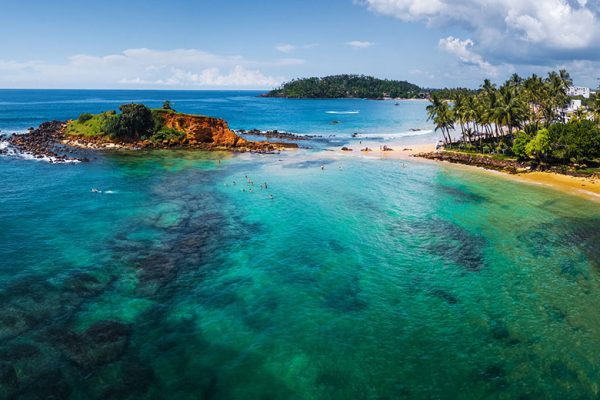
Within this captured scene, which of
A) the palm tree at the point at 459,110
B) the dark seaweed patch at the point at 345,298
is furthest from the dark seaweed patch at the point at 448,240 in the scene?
the palm tree at the point at 459,110

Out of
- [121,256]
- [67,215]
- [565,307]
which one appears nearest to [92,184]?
[67,215]

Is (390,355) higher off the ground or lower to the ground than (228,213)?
lower

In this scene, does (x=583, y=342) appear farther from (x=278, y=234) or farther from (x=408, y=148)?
(x=408, y=148)

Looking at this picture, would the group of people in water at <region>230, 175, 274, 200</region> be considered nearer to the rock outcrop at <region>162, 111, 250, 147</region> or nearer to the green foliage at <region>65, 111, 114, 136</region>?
the rock outcrop at <region>162, 111, 250, 147</region>

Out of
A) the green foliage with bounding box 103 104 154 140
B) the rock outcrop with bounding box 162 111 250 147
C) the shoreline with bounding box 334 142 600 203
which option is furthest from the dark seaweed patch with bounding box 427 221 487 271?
the green foliage with bounding box 103 104 154 140

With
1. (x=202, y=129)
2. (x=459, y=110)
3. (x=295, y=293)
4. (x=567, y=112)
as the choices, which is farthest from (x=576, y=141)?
(x=202, y=129)

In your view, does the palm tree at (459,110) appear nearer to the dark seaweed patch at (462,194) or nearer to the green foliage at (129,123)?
the dark seaweed patch at (462,194)
